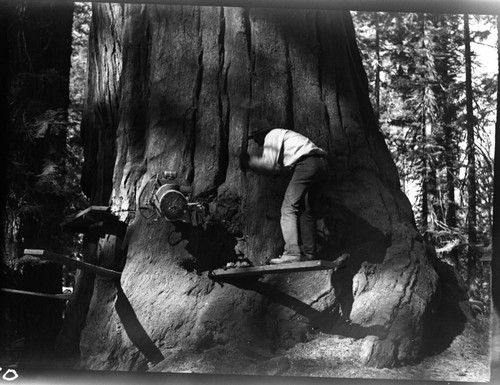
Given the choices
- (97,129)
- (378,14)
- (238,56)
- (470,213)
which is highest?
(378,14)

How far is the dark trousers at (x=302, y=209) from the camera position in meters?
5.54

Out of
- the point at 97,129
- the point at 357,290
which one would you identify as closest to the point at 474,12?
the point at 357,290

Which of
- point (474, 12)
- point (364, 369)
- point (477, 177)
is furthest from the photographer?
point (477, 177)

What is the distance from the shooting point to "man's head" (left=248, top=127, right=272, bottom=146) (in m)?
5.75

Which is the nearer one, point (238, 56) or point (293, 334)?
point (293, 334)

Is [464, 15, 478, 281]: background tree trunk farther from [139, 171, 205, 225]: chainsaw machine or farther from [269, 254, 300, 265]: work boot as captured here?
[139, 171, 205, 225]: chainsaw machine

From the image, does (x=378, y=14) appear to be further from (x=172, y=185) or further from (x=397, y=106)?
(x=172, y=185)

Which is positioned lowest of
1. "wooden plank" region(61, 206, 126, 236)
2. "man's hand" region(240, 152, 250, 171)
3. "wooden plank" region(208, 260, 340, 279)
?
"wooden plank" region(208, 260, 340, 279)

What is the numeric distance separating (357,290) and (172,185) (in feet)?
5.42

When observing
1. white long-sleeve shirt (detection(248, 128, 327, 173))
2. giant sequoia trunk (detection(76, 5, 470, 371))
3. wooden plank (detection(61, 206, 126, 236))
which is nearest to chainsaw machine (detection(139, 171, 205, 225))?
giant sequoia trunk (detection(76, 5, 470, 371))

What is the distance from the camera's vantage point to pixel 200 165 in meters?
5.89

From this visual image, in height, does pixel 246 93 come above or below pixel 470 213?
above

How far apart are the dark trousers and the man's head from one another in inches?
15.0

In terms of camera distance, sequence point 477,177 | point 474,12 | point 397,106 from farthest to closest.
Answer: point 397,106 < point 477,177 < point 474,12
